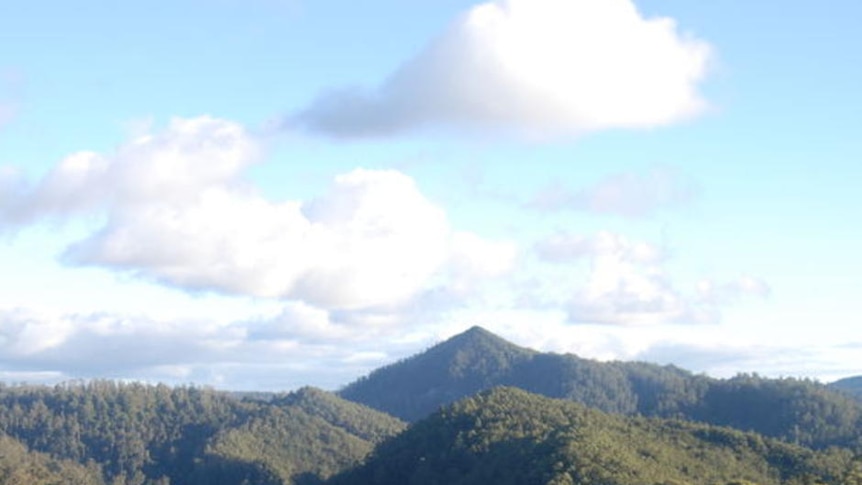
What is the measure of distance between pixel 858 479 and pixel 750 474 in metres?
51.4

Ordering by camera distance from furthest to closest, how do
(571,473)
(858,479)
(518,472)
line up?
(518,472) < (571,473) < (858,479)

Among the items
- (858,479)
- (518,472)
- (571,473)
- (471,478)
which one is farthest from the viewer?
(471,478)

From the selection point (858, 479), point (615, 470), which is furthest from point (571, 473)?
point (858, 479)

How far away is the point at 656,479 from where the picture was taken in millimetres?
165250

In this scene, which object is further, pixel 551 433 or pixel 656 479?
pixel 551 433

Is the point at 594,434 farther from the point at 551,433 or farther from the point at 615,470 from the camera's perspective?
the point at 615,470

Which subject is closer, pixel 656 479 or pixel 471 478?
pixel 656 479

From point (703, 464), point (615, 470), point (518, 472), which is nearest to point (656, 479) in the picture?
point (615, 470)

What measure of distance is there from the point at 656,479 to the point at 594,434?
27675 millimetres

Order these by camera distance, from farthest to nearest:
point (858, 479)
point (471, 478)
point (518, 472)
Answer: point (471, 478), point (518, 472), point (858, 479)

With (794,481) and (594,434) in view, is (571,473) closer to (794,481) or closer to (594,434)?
(594,434)

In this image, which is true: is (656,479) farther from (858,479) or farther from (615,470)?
(858,479)

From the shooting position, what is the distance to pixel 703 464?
653ft

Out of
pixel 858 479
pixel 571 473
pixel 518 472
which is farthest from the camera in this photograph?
pixel 518 472
